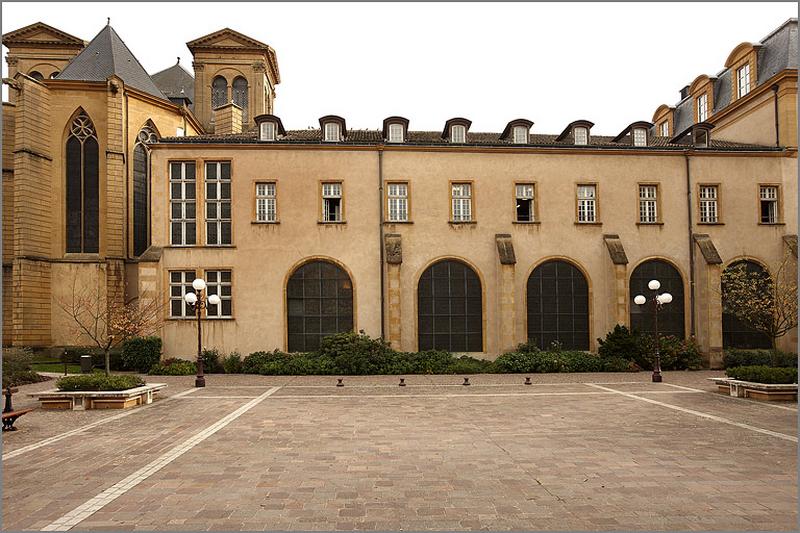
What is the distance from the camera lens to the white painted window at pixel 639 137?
29.7 meters

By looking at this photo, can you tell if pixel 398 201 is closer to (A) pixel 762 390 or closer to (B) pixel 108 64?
(A) pixel 762 390

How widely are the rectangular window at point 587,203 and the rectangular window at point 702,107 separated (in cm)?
1294

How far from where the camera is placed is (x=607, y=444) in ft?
35.5

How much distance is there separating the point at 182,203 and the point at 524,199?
56.2 feet

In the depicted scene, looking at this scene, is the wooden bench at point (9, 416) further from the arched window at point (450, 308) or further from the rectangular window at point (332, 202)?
the arched window at point (450, 308)

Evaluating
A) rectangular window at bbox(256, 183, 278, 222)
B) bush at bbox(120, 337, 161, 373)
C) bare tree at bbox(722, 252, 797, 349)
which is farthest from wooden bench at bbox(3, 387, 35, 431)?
bare tree at bbox(722, 252, 797, 349)

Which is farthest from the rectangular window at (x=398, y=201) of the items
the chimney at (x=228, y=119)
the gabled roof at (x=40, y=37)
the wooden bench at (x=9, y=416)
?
the gabled roof at (x=40, y=37)

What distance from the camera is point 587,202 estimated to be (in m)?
28.8

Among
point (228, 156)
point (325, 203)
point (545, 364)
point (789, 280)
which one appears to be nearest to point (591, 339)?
point (545, 364)

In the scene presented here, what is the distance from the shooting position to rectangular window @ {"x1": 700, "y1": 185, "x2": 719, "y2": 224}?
29.1 metres

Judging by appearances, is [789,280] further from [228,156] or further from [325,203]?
[228,156]

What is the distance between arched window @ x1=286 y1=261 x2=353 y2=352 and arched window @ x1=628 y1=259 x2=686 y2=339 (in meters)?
14.3

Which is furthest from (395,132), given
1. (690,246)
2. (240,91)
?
(240,91)

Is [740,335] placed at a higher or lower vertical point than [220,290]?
lower
